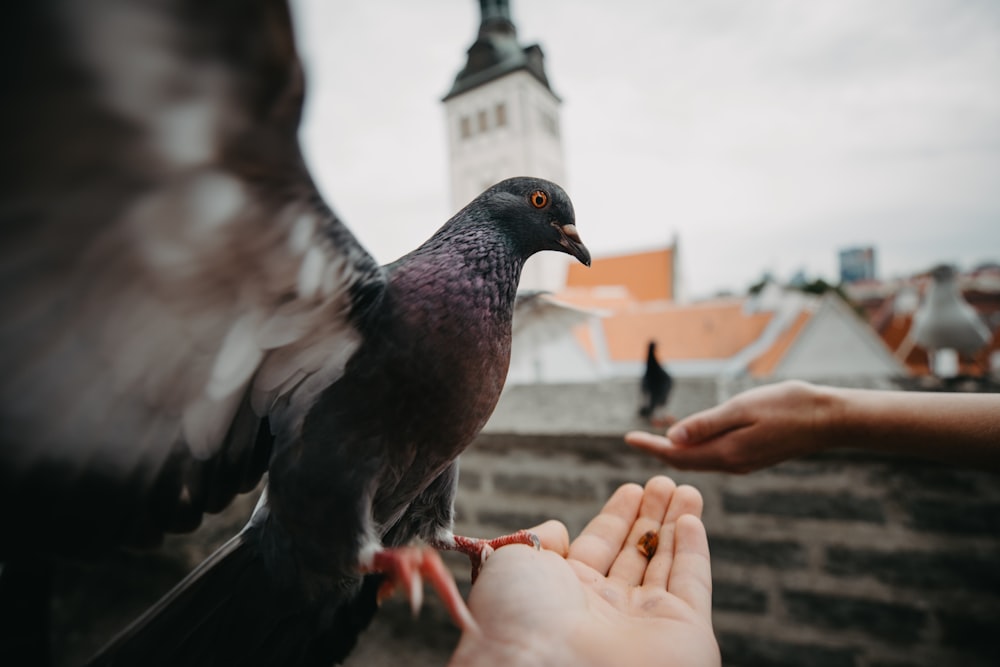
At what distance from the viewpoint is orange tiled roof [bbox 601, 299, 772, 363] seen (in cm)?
265

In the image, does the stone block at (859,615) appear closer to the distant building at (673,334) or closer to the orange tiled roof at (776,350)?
the distant building at (673,334)

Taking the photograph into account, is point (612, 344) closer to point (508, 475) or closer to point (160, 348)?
point (508, 475)

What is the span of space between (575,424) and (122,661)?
5.43ft

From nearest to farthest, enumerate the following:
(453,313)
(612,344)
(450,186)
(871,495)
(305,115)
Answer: (305,115) < (453,313) < (450,186) < (871,495) < (612,344)

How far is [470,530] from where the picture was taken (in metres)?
2.08

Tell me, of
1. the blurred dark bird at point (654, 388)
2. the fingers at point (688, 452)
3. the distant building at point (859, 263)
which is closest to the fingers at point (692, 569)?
the fingers at point (688, 452)

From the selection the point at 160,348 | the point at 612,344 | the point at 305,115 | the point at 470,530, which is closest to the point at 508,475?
the point at 470,530

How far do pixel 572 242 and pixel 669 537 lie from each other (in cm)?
83

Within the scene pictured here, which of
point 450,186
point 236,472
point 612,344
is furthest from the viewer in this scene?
point 612,344

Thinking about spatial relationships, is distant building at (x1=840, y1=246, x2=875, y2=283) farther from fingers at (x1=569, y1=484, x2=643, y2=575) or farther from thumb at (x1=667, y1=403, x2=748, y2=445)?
fingers at (x1=569, y1=484, x2=643, y2=575)

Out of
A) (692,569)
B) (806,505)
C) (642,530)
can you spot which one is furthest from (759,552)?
(692,569)

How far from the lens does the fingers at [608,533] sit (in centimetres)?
109

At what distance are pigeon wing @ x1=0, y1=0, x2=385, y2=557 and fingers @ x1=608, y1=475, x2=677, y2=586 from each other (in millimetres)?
807

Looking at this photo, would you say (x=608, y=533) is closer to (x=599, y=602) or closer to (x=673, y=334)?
(x=599, y=602)
